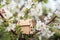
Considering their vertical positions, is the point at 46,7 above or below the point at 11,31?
above

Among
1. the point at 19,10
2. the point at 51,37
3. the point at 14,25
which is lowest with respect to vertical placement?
the point at 51,37

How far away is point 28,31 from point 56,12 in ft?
0.96

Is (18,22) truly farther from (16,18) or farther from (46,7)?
(46,7)

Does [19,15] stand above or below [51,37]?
above

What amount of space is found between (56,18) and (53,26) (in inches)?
2.9

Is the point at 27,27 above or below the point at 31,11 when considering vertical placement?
below

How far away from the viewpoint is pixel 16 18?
64.0 inches

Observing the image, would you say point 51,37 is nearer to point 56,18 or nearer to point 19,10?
Result: point 56,18

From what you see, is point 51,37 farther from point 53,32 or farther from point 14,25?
point 14,25

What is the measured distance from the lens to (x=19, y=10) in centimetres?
164

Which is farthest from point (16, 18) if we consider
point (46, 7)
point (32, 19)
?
point (46, 7)

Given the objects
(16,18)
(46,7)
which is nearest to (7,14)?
(16,18)

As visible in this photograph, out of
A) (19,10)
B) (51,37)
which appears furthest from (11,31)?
(51,37)

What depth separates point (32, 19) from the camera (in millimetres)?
1625
